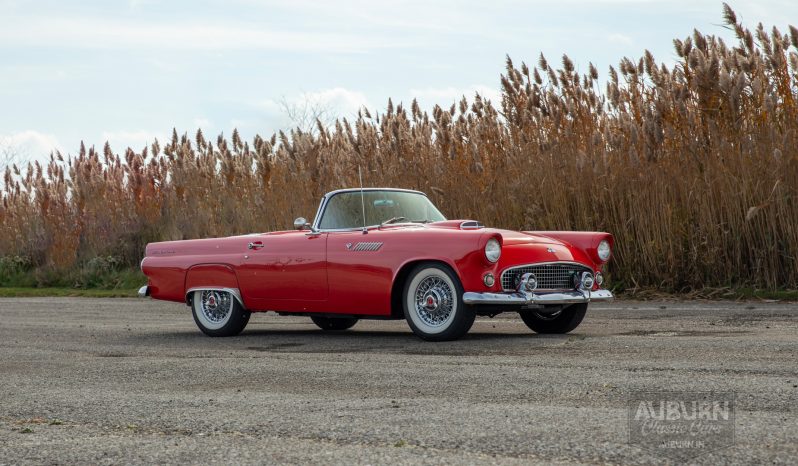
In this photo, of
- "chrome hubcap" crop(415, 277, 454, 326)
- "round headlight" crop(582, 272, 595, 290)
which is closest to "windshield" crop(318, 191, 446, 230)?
"chrome hubcap" crop(415, 277, 454, 326)

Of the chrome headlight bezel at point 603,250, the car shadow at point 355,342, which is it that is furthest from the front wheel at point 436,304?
the chrome headlight bezel at point 603,250

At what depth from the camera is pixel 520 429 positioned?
4656mm

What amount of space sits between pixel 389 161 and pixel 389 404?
10.7 metres

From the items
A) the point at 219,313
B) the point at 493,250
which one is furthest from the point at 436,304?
the point at 219,313

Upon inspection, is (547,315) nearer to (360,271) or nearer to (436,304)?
(436,304)

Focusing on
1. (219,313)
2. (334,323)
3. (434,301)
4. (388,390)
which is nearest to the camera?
(388,390)

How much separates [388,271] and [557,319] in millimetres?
1573

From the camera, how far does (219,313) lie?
1007 centimetres

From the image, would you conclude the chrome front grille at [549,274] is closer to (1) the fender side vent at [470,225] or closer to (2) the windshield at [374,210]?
(1) the fender side vent at [470,225]

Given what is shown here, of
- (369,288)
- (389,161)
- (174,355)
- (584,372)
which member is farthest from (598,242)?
(389,161)

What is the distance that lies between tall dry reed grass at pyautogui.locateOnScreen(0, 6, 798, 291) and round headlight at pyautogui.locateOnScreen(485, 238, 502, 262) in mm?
4234

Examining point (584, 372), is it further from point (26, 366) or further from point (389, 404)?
point (26, 366)

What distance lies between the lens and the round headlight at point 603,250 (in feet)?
30.1

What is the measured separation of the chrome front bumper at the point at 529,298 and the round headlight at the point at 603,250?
0.65m
